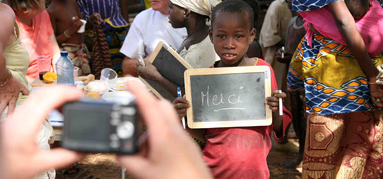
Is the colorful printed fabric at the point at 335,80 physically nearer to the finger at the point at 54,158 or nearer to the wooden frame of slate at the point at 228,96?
the wooden frame of slate at the point at 228,96

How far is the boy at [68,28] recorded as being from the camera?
191 inches

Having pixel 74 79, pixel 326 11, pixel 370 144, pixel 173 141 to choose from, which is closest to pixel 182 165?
pixel 173 141

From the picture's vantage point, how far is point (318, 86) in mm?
2809

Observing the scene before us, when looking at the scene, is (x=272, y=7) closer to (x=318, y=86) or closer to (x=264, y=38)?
(x=264, y=38)

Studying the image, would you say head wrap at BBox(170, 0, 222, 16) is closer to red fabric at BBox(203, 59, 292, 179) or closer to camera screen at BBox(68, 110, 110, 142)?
red fabric at BBox(203, 59, 292, 179)

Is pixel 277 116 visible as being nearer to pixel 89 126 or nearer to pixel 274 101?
pixel 274 101

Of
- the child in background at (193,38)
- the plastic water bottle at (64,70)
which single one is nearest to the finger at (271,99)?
the child in background at (193,38)

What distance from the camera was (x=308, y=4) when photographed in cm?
263

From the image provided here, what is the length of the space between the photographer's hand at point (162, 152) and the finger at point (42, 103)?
13 centimetres

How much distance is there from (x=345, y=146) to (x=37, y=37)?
3218 millimetres

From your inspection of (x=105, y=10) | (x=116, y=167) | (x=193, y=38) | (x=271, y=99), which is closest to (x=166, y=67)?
(x=193, y=38)

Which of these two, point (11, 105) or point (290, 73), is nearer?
point (11, 105)

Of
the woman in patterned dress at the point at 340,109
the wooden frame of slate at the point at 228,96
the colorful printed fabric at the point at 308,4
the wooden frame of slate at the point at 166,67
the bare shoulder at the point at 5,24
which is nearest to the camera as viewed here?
the bare shoulder at the point at 5,24

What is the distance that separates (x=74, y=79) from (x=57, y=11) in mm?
1600
